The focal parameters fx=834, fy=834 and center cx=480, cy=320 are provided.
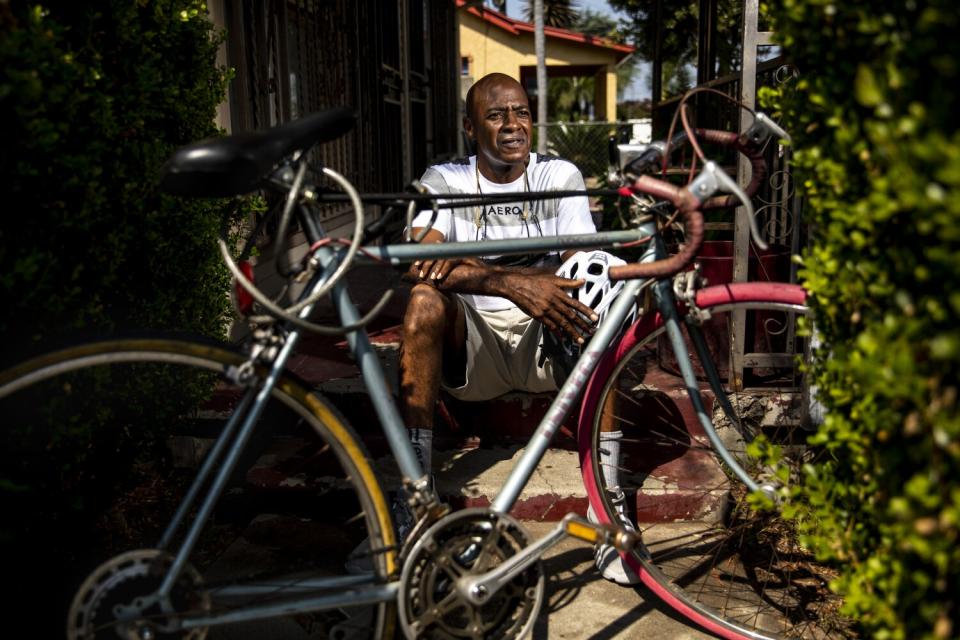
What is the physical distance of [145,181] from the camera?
256 centimetres

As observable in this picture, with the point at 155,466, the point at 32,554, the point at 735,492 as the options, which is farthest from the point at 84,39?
the point at 735,492

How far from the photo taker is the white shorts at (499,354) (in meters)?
3.06

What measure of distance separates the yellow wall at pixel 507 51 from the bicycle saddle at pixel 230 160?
25.2 m

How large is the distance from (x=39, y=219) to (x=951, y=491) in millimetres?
2082

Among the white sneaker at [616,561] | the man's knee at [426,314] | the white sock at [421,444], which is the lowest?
the white sneaker at [616,561]

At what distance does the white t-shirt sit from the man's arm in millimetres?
283

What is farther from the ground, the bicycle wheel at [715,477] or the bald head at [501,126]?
the bald head at [501,126]

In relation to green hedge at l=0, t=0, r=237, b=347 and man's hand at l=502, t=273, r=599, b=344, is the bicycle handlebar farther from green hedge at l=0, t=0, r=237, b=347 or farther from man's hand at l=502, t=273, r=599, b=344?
green hedge at l=0, t=0, r=237, b=347

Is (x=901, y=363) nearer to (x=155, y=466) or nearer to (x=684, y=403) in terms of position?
(x=684, y=403)

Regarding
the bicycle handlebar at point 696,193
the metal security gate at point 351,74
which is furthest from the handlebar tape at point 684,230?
the metal security gate at point 351,74

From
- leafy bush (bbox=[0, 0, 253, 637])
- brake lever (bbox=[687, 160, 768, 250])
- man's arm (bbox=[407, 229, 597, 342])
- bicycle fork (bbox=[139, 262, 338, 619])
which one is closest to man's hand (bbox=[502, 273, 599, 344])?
man's arm (bbox=[407, 229, 597, 342])

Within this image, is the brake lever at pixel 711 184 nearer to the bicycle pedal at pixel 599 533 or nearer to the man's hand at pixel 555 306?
the man's hand at pixel 555 306

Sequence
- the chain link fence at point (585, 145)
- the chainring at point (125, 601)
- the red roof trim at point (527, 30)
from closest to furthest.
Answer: the chainring at point (125, 601) < the chain link fence at point (585, 145) < the red roof trim at point (527, 30)

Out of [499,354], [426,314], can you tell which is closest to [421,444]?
[426,314]
